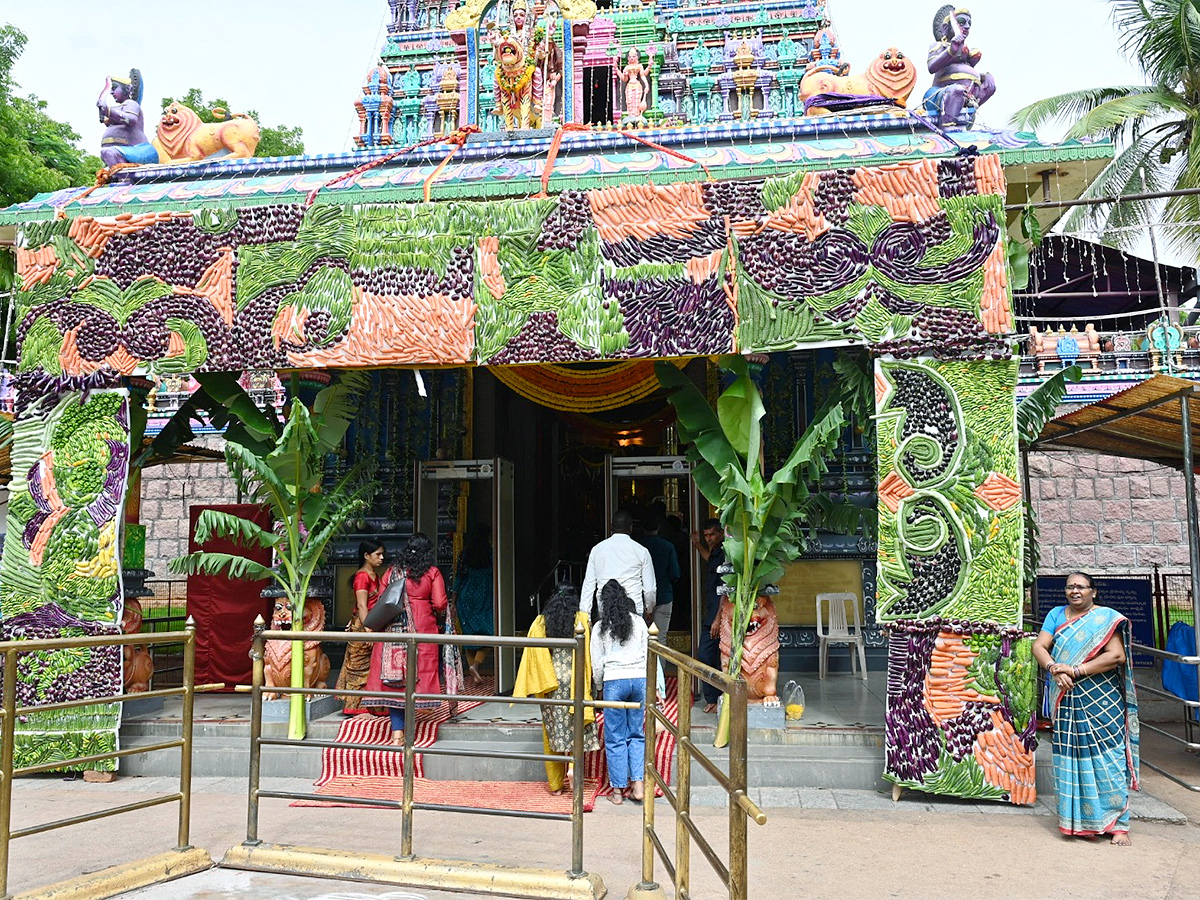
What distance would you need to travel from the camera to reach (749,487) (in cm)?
690

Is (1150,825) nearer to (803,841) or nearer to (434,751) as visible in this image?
(803,841)

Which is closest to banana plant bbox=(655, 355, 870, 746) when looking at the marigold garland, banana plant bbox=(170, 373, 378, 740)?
the marigold garland

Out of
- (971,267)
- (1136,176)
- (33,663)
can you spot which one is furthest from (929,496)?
(1136,176)

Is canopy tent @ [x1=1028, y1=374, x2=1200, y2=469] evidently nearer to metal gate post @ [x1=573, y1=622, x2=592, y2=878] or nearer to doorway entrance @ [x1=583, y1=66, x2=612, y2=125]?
metal gate post @ [x1=573, y1=622, x2=592, y2=878]

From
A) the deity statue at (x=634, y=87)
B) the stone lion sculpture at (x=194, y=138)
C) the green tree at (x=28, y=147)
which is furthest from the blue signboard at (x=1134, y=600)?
the green tree at (x=28, y=147)

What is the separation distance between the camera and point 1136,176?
17812mm

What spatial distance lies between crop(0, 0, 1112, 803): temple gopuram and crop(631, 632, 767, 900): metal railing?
109 inches

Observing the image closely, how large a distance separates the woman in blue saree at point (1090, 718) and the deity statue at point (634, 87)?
9.07 metres

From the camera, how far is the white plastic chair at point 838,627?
9.34m

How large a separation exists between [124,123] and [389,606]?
252 inches

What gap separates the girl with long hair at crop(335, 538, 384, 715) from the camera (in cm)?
809

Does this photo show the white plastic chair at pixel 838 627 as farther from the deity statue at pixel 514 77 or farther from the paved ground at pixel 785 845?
the deity statue at pixel 514 77

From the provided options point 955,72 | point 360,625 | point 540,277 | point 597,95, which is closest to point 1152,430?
point 955,72

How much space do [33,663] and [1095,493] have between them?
46.0 feet
